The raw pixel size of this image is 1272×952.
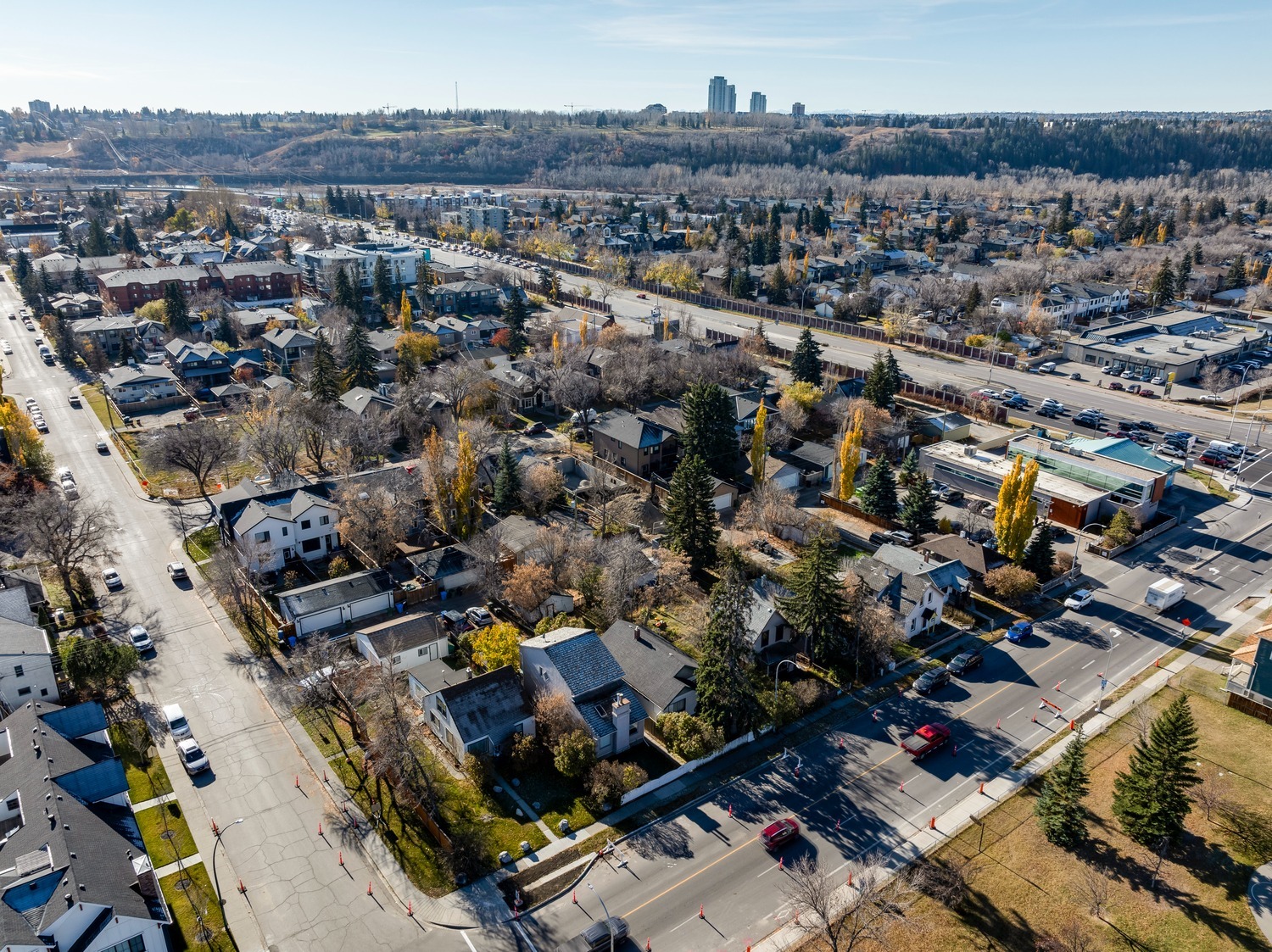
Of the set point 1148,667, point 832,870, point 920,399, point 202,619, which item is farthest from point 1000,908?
point 920,399

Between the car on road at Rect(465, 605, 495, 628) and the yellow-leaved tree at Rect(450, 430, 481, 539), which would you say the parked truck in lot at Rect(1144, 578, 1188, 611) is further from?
the yellow-leaved tree at Rect(450, 430, 481, 539)

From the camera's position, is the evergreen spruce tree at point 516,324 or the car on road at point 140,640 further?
the evergreen spruce tree at point 516,324

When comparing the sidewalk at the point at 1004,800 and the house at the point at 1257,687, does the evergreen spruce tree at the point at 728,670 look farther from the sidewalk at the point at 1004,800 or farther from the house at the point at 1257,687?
the house at the point at 1257,687

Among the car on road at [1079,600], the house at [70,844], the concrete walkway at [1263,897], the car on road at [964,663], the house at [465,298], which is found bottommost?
the concrete walkway at [1263,897]

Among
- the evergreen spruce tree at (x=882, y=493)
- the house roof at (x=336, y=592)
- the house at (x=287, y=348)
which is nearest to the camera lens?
the house roof at (x=336, y=592)

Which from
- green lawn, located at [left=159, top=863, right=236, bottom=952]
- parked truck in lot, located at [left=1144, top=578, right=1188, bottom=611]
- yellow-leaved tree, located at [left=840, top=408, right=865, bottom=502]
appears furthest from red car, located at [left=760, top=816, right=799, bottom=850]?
yellow-leaved tree, located at [left=840, top=408, right=865, bottom=502]

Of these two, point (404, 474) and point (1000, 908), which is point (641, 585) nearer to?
point (404, 474)

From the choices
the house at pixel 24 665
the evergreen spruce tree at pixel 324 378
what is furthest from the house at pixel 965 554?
the evergreen spruce tree at pixel 324 378
